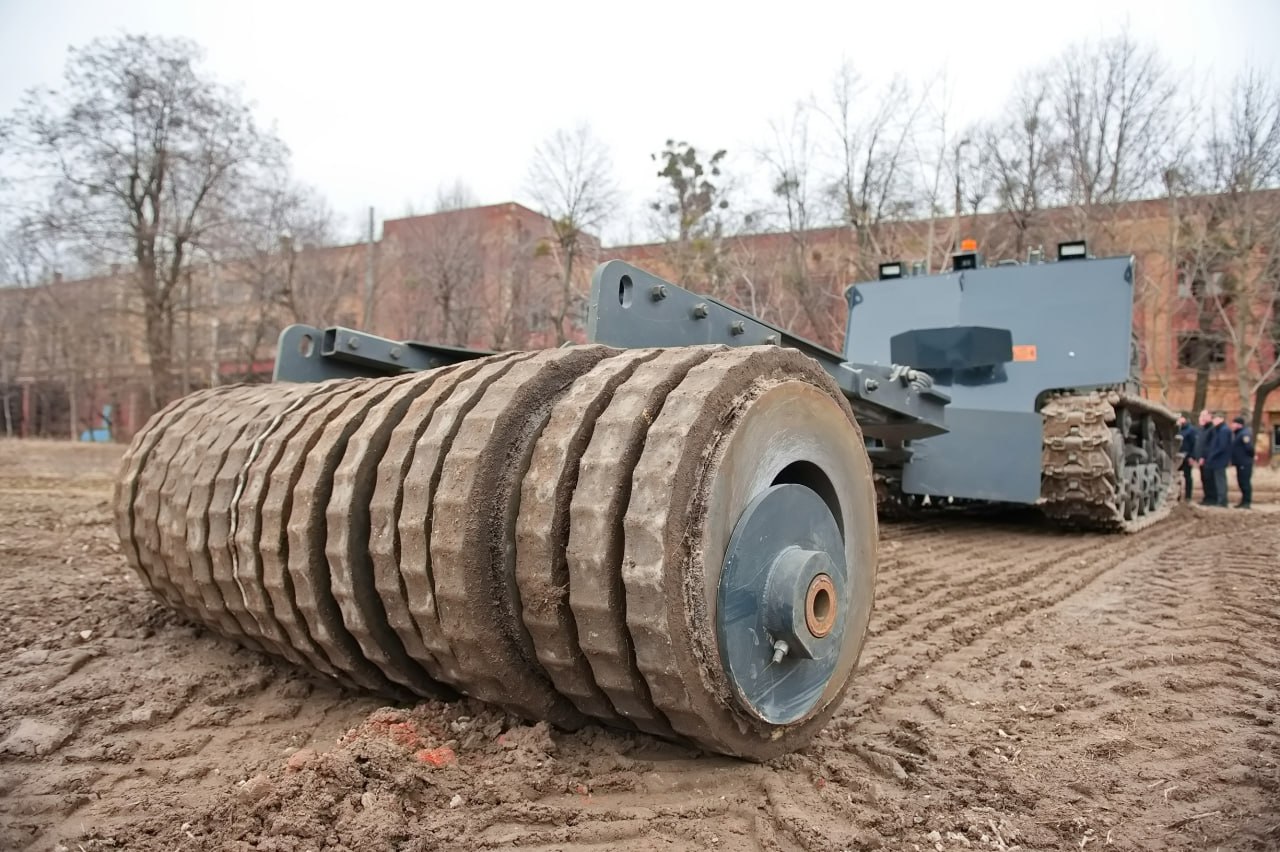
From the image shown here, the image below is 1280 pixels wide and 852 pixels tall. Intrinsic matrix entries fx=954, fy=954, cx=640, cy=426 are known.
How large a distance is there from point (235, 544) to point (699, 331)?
170 cm

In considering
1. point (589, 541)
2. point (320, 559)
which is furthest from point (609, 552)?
point (320, 559)

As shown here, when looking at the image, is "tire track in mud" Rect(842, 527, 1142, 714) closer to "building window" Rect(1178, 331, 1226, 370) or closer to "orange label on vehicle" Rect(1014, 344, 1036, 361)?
"orange label on vehicle" Rect(1014, 344, 1036, 361)

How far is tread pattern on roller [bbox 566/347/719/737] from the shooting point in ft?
7.16

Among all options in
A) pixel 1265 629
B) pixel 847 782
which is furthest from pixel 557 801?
pixel 1265 629

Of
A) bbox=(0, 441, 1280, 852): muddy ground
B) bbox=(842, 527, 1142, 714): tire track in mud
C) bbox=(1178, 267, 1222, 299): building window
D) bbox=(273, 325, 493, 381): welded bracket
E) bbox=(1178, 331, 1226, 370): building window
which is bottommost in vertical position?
bbox=(842, 527, 1142, 714): tire track in mud

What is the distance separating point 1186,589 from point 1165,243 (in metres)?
22.7

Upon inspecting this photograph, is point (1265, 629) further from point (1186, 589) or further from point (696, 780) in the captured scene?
point (696, 780)

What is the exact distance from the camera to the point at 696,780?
2.48 m

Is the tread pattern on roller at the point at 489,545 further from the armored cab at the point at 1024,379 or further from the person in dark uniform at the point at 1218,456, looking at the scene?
the person in dark uniform at the point at 1218,456

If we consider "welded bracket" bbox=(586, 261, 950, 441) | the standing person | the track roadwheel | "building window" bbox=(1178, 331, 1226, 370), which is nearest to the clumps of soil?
the track roadwheel

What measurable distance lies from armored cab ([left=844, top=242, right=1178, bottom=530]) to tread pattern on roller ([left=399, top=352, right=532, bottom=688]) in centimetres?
550

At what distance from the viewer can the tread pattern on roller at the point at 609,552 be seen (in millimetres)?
2184

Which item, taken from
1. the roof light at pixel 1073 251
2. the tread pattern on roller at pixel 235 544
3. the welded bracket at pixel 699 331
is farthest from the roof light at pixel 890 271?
the tread pattern on roller at pixel 235 544

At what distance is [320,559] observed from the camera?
2719mm
